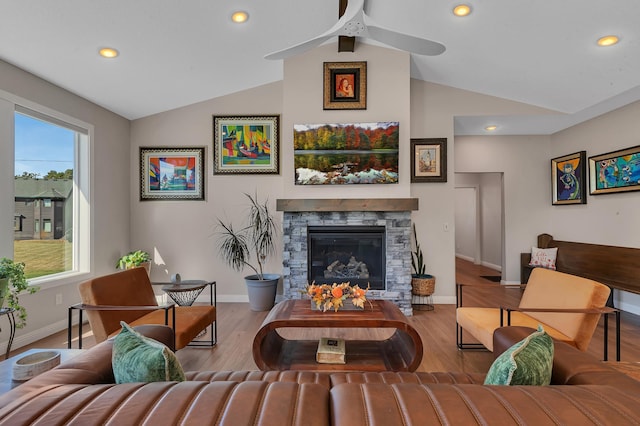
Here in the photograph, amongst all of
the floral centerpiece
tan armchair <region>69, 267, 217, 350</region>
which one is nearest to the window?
tan armchair <region>69, 267, 217, 350</region>

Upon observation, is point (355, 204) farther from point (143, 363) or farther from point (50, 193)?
point (50, 193)

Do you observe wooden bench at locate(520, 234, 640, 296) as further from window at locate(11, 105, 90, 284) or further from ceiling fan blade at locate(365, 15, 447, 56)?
window at locate(11, 105, 90, 284)

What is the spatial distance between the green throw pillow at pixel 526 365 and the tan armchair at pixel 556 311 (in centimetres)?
127

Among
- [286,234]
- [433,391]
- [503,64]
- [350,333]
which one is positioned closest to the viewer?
[433,391]

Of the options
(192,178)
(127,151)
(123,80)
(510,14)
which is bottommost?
(192,178)

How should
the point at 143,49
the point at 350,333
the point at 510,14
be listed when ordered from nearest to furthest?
the point at 510,14, the point at 143,49, the point at 350,333

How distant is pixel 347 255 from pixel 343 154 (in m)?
1.35

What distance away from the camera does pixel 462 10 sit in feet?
9.86

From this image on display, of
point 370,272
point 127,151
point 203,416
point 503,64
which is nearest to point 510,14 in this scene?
point 503,64

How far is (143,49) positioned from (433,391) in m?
3.83

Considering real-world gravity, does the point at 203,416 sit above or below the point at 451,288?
above

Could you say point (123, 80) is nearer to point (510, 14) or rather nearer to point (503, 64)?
Result: point (510, 14)

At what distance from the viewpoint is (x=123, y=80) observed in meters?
3.75

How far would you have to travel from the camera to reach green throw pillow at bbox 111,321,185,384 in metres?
1.11
